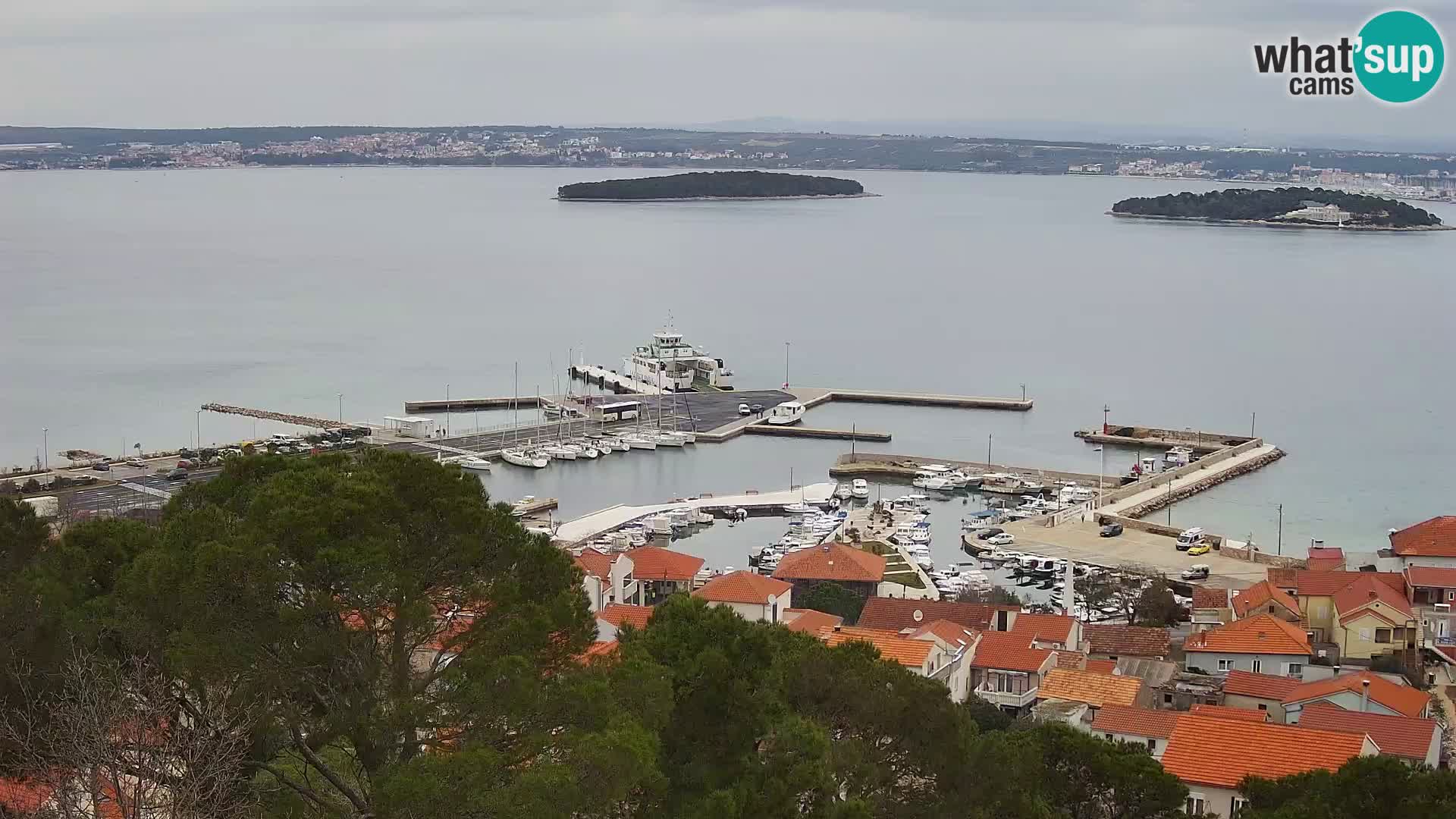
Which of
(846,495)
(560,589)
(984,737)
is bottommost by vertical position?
(846,495)

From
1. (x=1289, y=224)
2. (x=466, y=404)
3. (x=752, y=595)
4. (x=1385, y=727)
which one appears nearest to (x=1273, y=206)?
(x=1289, y=224)

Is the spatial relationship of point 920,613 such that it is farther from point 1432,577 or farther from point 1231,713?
point 1432,577

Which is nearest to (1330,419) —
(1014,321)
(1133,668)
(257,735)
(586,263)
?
(1014,321)

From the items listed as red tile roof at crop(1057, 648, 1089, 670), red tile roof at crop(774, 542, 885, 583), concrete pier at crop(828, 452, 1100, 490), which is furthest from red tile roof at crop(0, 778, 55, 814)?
concrete pier at crop(828, 452, 1100, 490)

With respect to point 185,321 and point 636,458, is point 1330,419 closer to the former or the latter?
point 636,458

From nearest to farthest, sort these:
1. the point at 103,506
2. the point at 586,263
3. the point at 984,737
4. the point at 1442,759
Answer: the point at 984,737
the point at 1442,759
the point at 103,506
the point at 586,263

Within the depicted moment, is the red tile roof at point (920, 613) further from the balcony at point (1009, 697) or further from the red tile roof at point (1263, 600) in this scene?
the red tile roof at point (1263, 600)

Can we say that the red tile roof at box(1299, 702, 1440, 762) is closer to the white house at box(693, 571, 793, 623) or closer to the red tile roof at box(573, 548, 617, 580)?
the white house at box(693, 571, 793, 623)
